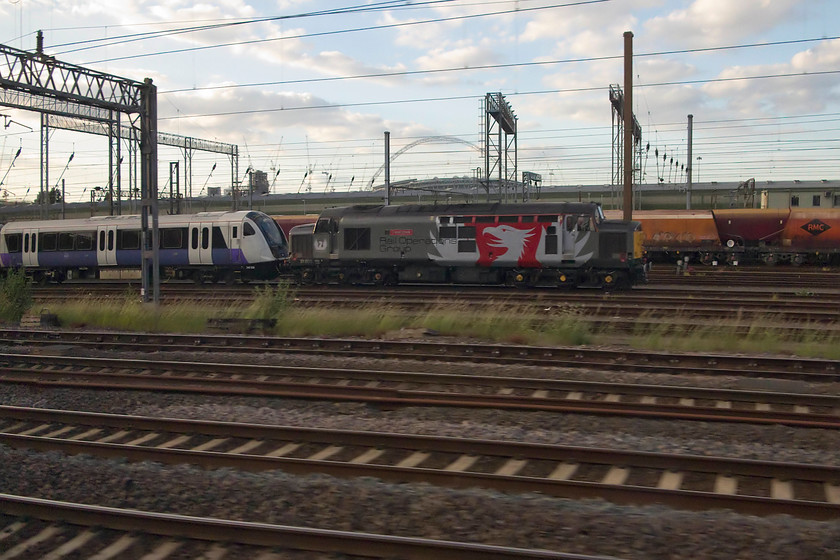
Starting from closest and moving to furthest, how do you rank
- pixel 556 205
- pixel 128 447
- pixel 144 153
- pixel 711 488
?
1. pixel 711 488
2. pixel 128 447
3. pixel 144 153
4. pixel 556 205

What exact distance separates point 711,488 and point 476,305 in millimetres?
12863

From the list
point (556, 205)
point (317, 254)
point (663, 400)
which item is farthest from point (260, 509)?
point (317, 254)

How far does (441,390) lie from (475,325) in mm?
5548

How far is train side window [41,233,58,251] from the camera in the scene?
28891 mm

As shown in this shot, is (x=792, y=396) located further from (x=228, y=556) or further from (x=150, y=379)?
(x=150, y=379)

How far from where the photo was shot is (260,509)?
567 centimetres

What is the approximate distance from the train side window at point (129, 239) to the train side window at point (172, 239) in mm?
1051

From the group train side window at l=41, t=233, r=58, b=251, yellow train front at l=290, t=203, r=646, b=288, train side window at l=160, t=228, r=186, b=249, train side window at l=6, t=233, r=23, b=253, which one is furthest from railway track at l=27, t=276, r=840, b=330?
train side window at l=6, t=233, r=23, b=253

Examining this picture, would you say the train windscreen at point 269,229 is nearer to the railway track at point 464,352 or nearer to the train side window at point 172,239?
the train side window at point 172,239

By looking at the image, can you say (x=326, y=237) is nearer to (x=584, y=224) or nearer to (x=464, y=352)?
(x=584, y=224)

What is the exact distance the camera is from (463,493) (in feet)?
19.1

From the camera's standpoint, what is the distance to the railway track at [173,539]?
184 inches

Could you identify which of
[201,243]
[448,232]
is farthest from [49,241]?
[448,232]

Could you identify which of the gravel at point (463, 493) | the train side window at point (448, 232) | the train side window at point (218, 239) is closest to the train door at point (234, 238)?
the train side window at point (218, 239)
